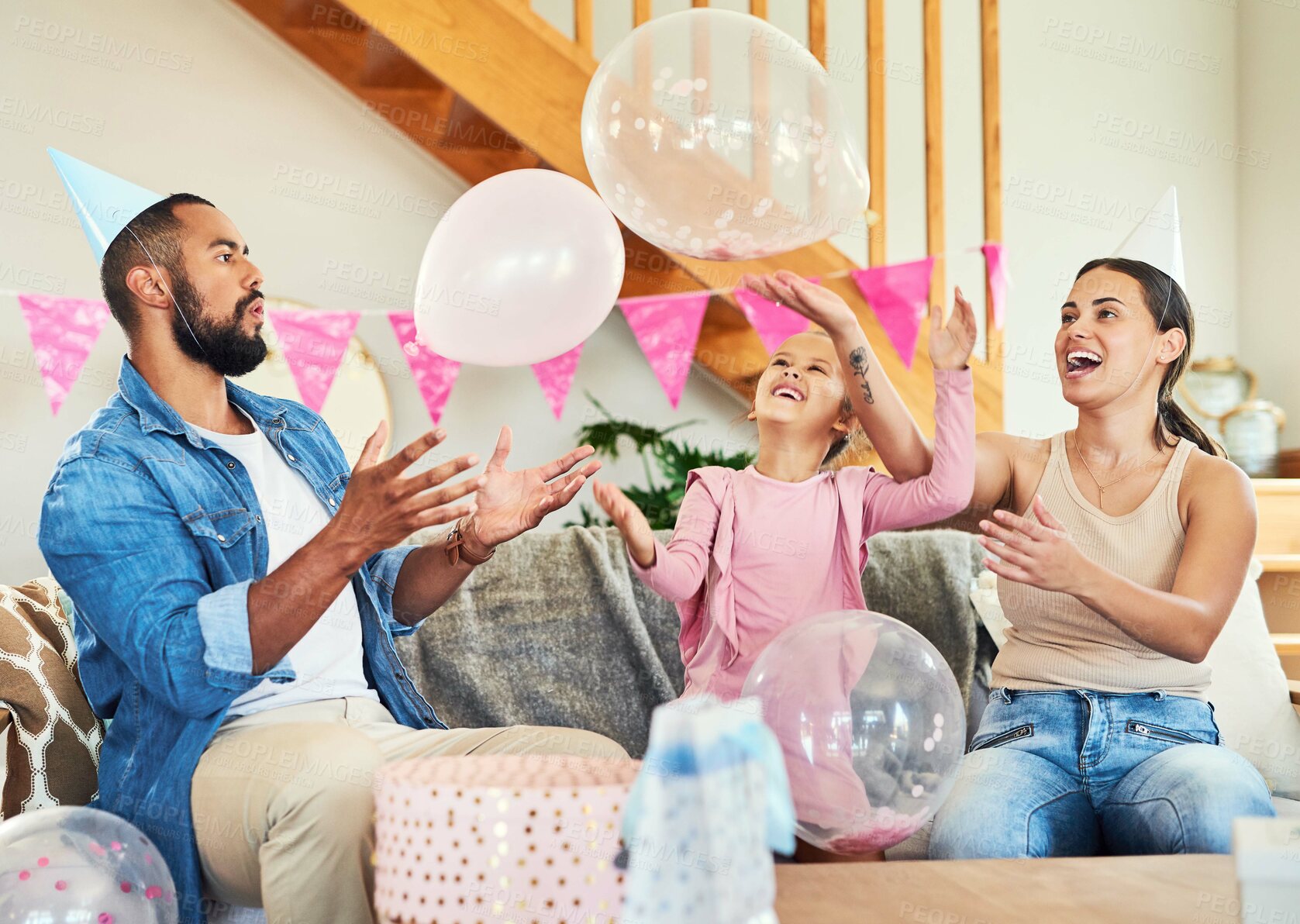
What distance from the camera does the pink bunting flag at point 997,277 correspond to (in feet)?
9.29

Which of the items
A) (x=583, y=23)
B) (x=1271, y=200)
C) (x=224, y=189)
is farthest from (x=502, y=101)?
(x=1271, y=200)

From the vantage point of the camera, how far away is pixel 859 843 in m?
1.12

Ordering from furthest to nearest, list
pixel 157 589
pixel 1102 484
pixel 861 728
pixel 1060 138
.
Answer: pixel 1060 138, pixel 1102 484, pixel 157 589, pixel 861 728

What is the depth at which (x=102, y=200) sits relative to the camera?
1.42 m

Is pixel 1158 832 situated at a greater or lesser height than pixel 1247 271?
lesser

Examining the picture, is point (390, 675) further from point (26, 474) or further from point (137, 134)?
point (137, 134)

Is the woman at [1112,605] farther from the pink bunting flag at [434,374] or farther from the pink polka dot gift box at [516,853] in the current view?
the pink bunting flag at [434,374]

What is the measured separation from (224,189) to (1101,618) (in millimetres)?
2599

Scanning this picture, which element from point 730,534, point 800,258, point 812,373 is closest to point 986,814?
point 730,534

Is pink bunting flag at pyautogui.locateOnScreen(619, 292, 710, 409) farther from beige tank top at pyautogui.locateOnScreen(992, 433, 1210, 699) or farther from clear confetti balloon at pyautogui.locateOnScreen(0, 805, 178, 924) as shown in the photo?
clear confetti balloon at pyautogui.locateOnScreen(0, 805, 178, 924)

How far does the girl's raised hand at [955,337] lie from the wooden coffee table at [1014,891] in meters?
0.65

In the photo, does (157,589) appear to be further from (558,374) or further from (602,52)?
(602,52)

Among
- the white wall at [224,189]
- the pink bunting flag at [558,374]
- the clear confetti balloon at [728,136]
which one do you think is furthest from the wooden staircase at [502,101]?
the clear confetti balloon at [728,136]

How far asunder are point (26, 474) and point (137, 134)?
0.96 metres
